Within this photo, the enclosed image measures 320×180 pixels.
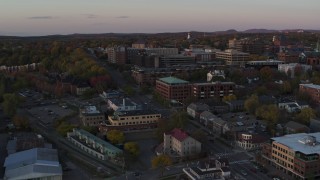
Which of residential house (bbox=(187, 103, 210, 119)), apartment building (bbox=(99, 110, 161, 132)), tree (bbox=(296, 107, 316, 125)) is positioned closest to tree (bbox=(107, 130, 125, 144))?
apartment building (bbox=(99, 110, 161, 132))

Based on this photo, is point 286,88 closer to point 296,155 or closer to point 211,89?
point 211,89

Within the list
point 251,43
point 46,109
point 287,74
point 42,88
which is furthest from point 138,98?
point 251,43

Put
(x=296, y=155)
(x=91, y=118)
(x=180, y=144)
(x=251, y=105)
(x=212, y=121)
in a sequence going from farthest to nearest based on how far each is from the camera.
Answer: (x=251, y=105), (x=91, y=118), (x=212, y=121), (x=180, y=144), (x=296, y=155)

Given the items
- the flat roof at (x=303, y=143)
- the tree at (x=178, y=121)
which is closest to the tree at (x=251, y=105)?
the tree at (x=178, y=121)

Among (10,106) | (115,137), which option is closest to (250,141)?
(115,137)

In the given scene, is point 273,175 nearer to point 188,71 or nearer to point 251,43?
point 188,71

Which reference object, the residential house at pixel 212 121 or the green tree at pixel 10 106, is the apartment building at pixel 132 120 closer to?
the residential house at pixel 212 121
